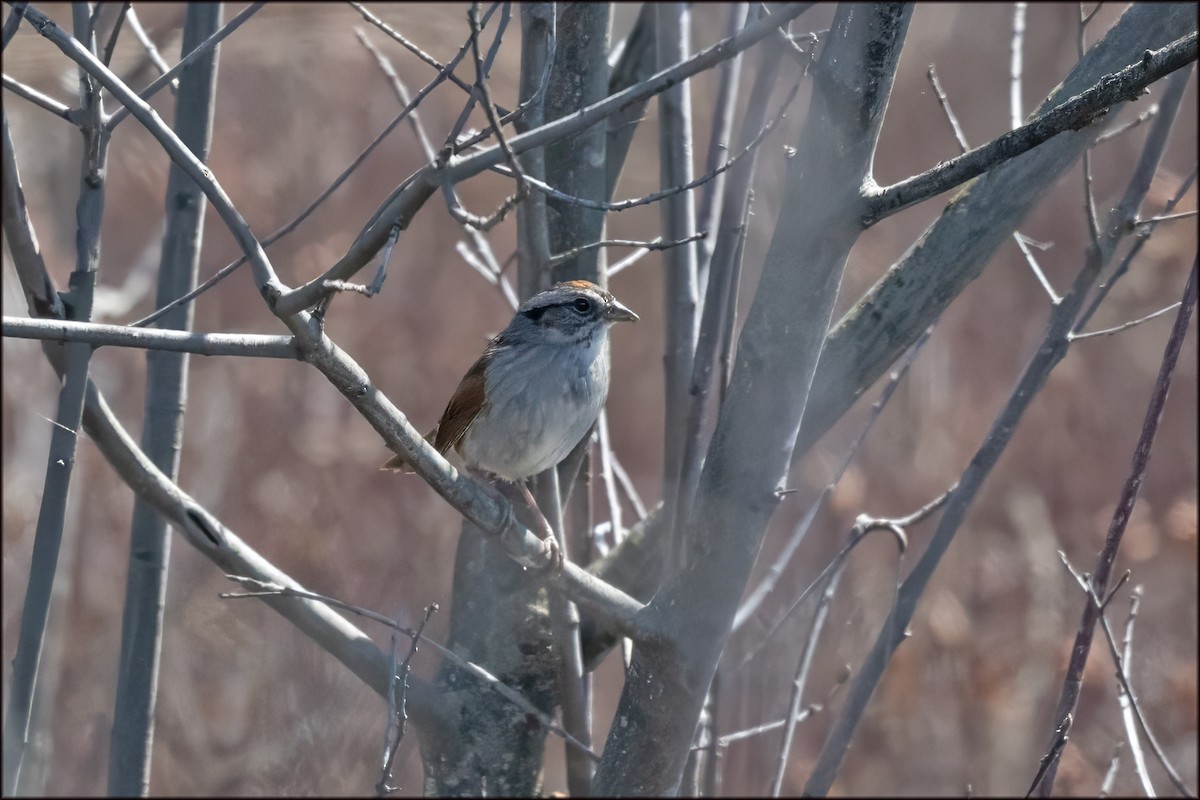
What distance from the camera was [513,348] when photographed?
3.40 metres

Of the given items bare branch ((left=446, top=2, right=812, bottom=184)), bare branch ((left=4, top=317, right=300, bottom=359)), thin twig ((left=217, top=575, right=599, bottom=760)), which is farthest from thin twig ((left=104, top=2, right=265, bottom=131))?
thin twig ((left=217, top=575, right=599, bottom=760))

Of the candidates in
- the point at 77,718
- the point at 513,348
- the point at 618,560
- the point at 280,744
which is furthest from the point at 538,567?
the point at 77,718

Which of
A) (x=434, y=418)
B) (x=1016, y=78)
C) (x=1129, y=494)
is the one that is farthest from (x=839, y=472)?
(x=434, y=418)

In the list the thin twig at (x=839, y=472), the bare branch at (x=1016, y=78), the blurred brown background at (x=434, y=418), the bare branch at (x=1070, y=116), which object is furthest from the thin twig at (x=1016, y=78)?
the blurred brown background at (x=434, y=418)

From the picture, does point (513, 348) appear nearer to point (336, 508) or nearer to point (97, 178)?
point (97, 178)

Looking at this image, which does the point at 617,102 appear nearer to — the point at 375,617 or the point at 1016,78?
the point at 375,617

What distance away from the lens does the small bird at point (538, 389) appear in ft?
10.4

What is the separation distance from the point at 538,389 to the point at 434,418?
560 cm

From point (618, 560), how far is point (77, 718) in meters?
6.38

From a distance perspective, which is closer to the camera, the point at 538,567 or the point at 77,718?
the point at 538,567

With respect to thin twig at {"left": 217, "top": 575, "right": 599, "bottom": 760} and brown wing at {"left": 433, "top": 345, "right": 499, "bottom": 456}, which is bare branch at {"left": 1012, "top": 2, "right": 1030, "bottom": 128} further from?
thin twig at {"left": 217, "top": 575, "right": 599, "bottom": 760}

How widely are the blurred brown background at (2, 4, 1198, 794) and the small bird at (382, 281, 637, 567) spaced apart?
13.1 ft

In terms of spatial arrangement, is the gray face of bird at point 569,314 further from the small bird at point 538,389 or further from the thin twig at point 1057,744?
the thin twig at point 1057,744

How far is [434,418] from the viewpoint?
8750 millimetres
